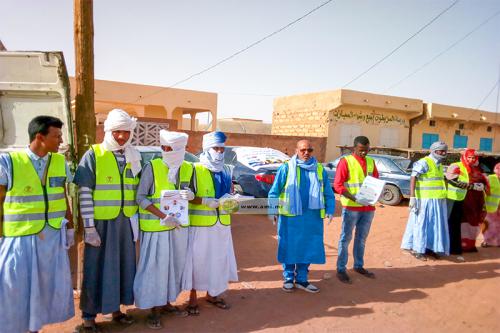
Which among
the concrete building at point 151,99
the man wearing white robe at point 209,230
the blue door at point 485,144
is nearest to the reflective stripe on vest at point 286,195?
the man wearing white robe at point 209,230

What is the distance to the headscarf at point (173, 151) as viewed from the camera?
3.62m

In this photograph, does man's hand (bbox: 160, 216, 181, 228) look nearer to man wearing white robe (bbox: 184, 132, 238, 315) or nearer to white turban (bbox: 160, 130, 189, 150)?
man wearing white robe (bbox: 184, 132, 238, 315)

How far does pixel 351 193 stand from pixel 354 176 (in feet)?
0.80

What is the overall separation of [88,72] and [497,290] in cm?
586

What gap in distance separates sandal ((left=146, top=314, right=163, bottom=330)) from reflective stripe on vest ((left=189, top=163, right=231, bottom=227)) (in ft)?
3.10

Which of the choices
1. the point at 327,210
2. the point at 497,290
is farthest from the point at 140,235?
the point at 497,290

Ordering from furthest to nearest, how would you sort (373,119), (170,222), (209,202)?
(373,119) → (209,202) → (170,222)

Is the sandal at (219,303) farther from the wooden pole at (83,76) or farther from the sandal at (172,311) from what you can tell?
the wooden pole at (83,76)

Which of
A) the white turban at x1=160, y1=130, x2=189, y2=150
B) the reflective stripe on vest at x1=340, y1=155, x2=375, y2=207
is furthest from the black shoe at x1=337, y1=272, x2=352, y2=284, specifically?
the white turban at x1=160, y1=130, x2=189, y2=150

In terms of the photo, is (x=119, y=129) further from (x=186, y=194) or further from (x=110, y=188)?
(x=186, y=194)

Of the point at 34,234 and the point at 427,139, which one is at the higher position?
the point at 427,139

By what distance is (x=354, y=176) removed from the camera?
5258 millimetres

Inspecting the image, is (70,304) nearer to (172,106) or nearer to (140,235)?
(140,235)

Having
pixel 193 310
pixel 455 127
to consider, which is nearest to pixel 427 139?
pixel 455 127
